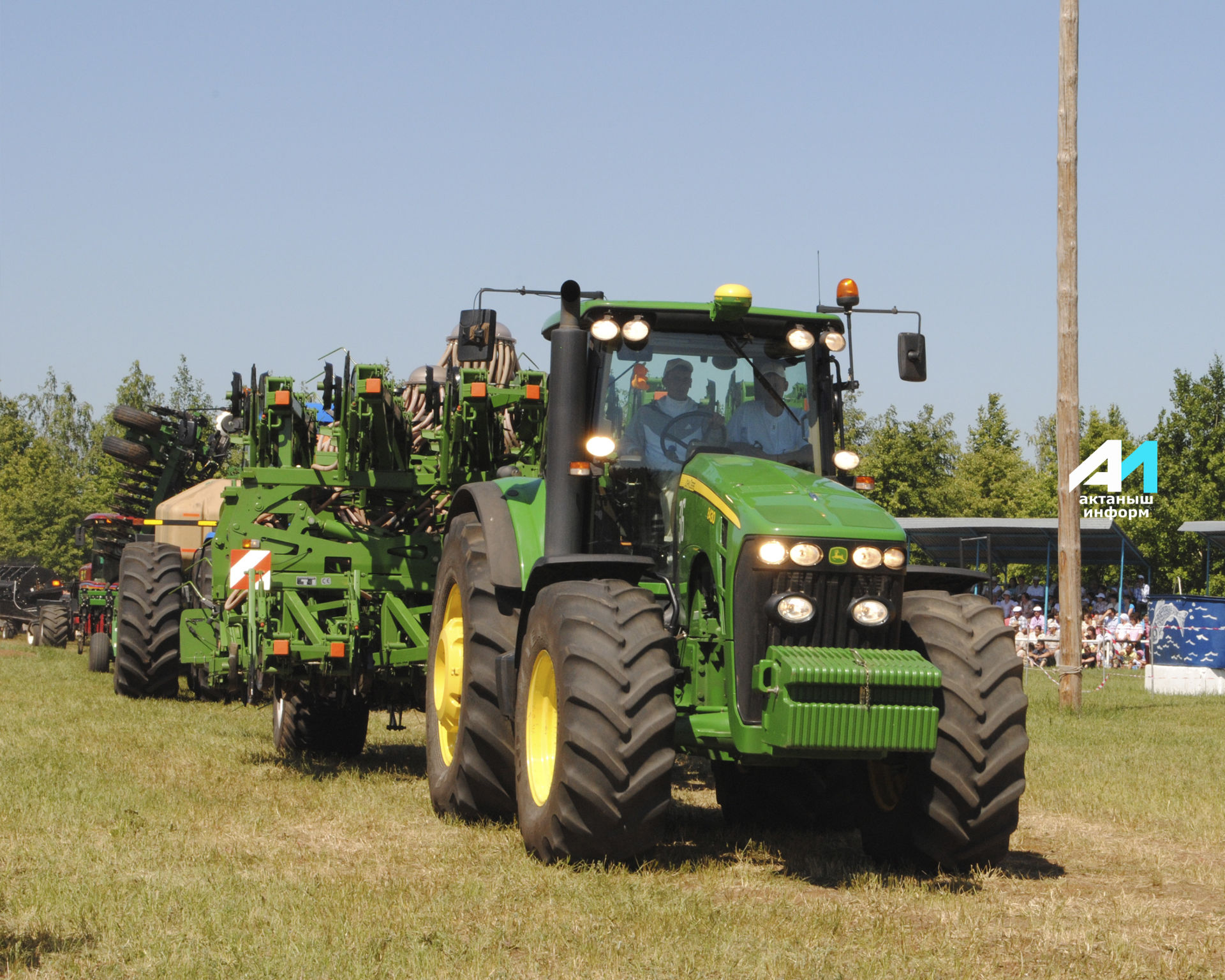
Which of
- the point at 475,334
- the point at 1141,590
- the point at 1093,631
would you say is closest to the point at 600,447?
the point at 475,334

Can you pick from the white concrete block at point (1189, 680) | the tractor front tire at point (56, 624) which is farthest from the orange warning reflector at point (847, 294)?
the tractor front tire at point (56, 624)

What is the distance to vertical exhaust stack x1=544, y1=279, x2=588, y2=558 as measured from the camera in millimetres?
7859

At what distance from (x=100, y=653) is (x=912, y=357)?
53.0ft

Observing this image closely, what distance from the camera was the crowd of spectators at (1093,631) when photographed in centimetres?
3019

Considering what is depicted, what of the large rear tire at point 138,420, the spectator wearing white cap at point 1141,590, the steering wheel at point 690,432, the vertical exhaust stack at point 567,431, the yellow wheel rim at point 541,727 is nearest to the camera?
the yellow wheel rim at point 541,727

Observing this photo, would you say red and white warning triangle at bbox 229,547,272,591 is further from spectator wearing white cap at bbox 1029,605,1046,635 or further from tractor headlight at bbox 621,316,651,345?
spectator wearing white cap at bbox 1029,605,1046,635

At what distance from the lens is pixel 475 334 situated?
818 centimetres

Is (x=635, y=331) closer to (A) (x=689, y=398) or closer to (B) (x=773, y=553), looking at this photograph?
(A) (x=689, y=398)

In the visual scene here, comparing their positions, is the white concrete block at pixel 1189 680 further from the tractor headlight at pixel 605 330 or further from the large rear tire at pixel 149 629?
the tractor headlight at pixel 605 330

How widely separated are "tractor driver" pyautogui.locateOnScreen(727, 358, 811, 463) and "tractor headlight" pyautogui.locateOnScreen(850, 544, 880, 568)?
4.40 ft

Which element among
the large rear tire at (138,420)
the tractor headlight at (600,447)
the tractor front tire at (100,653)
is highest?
the large rear tire at (138,420)

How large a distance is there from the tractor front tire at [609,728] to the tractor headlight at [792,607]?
51cm

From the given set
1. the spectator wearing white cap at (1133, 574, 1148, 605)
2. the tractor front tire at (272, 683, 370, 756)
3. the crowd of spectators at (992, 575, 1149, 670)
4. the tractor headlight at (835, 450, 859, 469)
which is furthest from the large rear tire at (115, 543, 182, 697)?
the spectator wearing white cap at (1133, 574, 1148, 605)

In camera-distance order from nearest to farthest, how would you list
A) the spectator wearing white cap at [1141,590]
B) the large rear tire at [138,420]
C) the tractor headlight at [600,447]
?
the tractor headlight at [600,447] → the large rear tire at [138,420] → the spectator wearing white cap at [1141,590]
